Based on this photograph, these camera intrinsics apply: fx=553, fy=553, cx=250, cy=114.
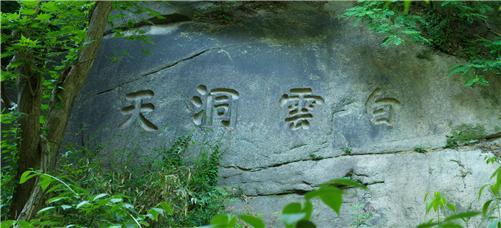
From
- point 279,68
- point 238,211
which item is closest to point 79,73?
point 238,211

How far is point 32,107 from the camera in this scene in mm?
3654

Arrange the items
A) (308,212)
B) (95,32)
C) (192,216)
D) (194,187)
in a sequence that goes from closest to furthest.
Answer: (308,212) → (95,32) → (192,216) → (194,187)

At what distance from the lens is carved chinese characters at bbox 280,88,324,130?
508 cm

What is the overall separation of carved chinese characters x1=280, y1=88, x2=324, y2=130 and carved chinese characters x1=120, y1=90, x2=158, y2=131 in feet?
4.10

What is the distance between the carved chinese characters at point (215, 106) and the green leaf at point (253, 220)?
4.35 m

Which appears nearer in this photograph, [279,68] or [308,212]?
[308,212]

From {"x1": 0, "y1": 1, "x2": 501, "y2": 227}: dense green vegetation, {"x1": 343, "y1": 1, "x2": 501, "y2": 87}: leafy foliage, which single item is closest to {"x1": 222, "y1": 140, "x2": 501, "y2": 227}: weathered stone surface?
{"x1": 0, "y1": 1, "x2": 501, "y2": 227}: dense green vegetation

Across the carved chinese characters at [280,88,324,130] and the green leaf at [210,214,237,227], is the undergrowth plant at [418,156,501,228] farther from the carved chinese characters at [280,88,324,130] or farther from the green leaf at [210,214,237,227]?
the carved chinese characters at [280,88,324,130]

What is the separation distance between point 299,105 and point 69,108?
2.22 m

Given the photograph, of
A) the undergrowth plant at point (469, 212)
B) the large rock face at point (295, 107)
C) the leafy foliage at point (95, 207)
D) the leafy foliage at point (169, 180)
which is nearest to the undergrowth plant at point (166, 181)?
the leafy foliage at point (169, 180)

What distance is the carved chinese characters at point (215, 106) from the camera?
5113 mm

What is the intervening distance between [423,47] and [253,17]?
1663 mm

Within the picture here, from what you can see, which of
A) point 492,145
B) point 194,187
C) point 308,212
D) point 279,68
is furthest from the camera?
point 279,68

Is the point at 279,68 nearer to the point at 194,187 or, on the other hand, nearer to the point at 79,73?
the point at 194,187
